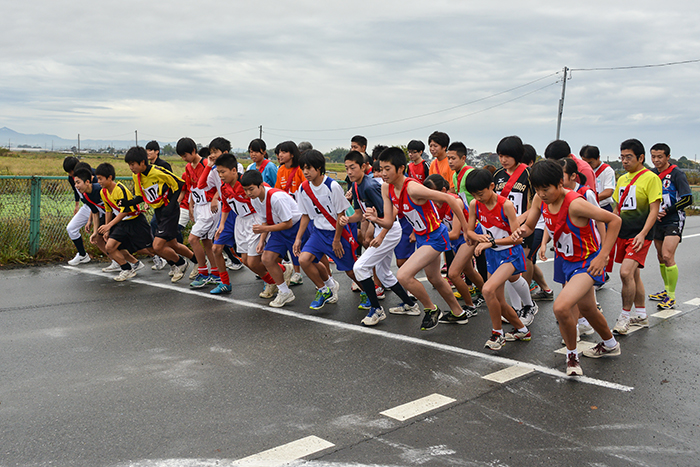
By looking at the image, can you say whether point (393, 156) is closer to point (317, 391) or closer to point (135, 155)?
point (317, 391)

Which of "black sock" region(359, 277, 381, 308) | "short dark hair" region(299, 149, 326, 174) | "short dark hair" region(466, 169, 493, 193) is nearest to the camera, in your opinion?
"short dark hair" region(466, 169, 493, 193)

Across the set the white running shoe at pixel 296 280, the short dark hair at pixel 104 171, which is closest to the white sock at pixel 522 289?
the white running shoe at pixel 296 280

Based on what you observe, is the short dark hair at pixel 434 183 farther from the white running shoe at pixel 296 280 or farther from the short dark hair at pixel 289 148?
the white running shoe at pixel 296 280

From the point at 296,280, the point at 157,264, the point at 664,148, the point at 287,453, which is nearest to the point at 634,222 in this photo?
the point at 664,148

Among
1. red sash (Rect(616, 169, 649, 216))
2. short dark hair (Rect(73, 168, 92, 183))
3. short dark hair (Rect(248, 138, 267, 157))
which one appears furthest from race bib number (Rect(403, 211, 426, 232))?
short dark hair (Rect(73, 168, 92, 183))

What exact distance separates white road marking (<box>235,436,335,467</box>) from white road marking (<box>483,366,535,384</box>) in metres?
1.79

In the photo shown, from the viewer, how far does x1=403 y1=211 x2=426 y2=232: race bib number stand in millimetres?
6098

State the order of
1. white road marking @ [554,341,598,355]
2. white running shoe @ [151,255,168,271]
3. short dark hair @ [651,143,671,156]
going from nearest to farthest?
white road marking @ [554,341,598,355] → short dark hair @ [651,143,671,156] → white running shoe @ [151,255,168,271]

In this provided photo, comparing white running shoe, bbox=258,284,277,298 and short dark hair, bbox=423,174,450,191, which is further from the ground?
short dark hair, bbox=423,174,450,191

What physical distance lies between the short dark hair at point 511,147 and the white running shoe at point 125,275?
582 cm

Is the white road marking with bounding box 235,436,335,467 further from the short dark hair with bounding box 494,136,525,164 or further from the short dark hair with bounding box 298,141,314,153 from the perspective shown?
the short dark hair with bounding box 298,141,314,153

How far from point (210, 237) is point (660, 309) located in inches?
242

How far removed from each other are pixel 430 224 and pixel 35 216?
7.58 m

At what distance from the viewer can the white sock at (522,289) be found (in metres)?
6.08
